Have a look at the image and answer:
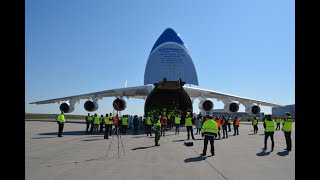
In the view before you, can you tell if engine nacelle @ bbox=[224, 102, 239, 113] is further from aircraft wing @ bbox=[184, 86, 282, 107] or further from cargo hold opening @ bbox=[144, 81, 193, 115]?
cargo hold opening @ bbox=[144, 81, 193, 115]

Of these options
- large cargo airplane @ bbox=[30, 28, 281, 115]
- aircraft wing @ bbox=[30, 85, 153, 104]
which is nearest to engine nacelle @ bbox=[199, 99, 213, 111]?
large cargo airplane @ bbox=[30, 28, 281, 115]

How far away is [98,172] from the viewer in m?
7.30

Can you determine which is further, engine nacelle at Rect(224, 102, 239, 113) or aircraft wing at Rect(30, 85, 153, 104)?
engine nacelle at Rect(224, 102, 239, 113)

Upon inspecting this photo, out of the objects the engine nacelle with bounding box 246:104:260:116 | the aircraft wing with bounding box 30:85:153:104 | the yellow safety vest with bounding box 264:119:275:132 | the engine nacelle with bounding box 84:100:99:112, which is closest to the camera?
the yellow safety vest with bounding box 264:119:275:132

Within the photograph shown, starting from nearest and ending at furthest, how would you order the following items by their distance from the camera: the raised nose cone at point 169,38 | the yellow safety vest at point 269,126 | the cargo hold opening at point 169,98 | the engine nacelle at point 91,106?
the yellow safety vest at point 269,126 < the cargo hold opening at point 169,98 < the engine nacelle at point 91,106 < the raised nose cone at point 169,38

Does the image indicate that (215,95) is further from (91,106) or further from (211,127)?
(211,127)

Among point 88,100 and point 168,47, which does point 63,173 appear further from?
point 168,47

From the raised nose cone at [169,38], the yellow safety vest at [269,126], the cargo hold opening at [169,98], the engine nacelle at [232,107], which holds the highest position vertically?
the raised nose cone at [169,38]

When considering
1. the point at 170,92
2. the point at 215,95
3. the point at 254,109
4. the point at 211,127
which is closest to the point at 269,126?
the point at 211,127

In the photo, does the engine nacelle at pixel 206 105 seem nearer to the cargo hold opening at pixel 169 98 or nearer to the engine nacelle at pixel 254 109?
the cargo hold opening at pixel 169 98

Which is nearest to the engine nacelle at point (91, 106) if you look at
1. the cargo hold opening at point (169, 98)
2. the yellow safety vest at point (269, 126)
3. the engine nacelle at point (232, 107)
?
the cargo hold opening at point (169, 98)
